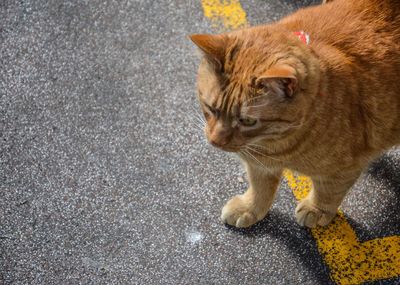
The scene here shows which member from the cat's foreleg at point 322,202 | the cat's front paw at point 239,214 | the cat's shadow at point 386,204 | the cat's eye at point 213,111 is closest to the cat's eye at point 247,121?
the cat's eye at point 213,111

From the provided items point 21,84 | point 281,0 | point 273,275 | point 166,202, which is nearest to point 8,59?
point 21,84

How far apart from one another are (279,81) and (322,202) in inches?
34.3

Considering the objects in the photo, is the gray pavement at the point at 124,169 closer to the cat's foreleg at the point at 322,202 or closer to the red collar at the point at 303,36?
the cat's foreleg at the point at 322,202

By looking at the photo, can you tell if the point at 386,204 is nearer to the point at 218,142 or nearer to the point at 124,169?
the point at 218,142

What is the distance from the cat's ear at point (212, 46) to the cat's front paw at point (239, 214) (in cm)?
84

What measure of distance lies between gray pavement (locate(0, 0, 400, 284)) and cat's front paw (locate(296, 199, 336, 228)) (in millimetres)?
53

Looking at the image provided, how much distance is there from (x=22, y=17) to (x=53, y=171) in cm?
114

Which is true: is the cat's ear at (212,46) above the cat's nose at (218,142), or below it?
above

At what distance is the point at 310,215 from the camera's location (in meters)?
2.36

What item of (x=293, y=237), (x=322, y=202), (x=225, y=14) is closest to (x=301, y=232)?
(x=293, y=237)

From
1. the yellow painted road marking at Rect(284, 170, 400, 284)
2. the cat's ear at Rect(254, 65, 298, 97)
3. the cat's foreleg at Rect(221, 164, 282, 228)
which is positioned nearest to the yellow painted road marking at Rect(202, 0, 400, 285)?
the yellow painted road marking at Rect(284, 170, 400, 284)

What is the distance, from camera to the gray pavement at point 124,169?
2.34 m

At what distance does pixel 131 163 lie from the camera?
2.61m

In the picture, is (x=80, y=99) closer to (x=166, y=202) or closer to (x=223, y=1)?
(x=166, y=202)
